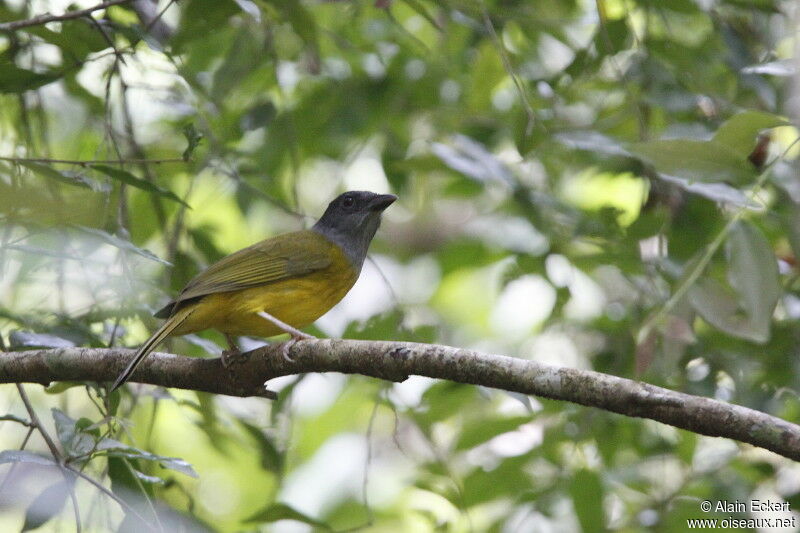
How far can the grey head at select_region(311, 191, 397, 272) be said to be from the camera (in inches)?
171

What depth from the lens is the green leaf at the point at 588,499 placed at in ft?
12.3

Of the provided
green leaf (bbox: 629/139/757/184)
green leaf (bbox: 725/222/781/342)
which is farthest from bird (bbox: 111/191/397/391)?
green leaf (bbox: 725/222/781/342)

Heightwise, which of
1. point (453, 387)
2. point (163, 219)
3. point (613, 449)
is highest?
point (163, 219)

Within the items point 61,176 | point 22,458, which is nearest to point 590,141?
point 61,176

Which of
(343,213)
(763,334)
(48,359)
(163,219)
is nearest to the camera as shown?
(48,359)

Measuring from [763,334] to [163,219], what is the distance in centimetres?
258

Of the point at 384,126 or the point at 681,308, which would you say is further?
the point at 384,126

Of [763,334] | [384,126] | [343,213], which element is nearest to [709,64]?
[384,126]

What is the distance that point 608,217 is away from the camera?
402cm

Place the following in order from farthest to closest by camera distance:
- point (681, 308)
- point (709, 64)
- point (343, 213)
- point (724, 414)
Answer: point (709, 64), point (343, 213), point (681, 308), point (724, 414)

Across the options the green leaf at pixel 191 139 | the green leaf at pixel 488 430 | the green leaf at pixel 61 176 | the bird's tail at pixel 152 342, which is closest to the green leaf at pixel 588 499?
the green leaf at pixel 488 430

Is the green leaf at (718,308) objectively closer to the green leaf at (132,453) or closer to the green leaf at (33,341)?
the green leaf at (132,453)

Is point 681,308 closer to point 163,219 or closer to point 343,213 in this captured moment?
point 343,213

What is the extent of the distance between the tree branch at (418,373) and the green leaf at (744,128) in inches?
42.0
